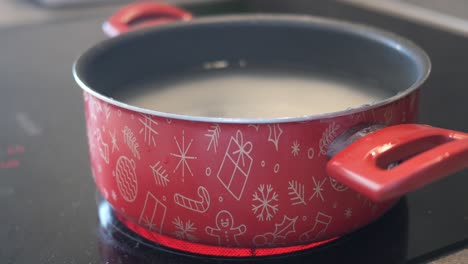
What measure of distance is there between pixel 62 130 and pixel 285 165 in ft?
1.14

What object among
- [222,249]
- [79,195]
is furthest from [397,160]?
[79,195]

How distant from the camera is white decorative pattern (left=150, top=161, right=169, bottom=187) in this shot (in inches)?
16.6

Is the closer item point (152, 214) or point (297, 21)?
point (152, 214)

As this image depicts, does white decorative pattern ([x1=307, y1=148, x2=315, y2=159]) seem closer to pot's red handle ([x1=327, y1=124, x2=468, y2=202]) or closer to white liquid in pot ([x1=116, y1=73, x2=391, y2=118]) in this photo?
pot's red handle ([x1=327, y1=124, x2=468, y2=202])

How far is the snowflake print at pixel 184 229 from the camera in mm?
435

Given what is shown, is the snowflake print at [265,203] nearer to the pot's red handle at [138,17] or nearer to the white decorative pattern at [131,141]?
the white decorative pattern at [131,141]

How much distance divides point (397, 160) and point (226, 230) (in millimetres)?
119

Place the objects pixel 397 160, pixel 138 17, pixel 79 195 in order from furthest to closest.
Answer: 1. pixel 138 17
2. pixel 79 195
3. pixel 397 160

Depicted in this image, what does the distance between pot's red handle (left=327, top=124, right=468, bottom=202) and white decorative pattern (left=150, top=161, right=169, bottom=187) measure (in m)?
0.11

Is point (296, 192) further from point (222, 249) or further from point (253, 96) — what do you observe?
point (253, 96)

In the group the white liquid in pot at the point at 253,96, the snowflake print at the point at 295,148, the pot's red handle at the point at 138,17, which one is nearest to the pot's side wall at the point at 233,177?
the snowflake print at the point at 295,148

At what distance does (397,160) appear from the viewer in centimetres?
39

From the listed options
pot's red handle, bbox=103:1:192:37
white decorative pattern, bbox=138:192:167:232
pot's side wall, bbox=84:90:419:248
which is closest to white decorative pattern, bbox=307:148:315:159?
pot's side wall, bbox=84:90:419:248

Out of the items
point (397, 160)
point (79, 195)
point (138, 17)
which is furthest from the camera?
point (138, 17)
